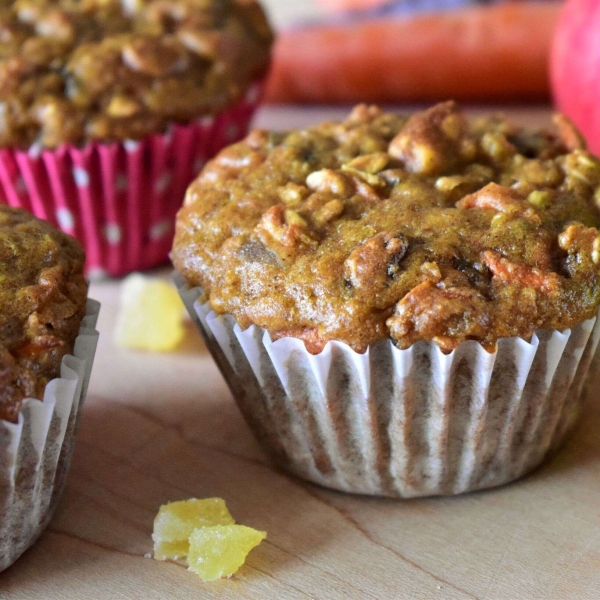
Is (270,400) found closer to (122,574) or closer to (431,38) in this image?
(122,574)

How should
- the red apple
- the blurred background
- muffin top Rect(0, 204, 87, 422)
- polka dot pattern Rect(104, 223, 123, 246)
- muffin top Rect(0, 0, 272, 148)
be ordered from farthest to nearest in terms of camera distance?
the blurred background → the red apple → polka dot pattern Rect(104, 223, 123, 246) → muffin top Rect(0, 0, 272, 148) → muffin top Rect(0, 204, 87, 422)

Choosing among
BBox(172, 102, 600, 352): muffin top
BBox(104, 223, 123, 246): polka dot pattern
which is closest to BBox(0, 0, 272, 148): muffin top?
BBox(104, 223, 123, 246): polka dot pattern

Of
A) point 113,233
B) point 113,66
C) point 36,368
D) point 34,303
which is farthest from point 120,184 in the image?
point 36,368

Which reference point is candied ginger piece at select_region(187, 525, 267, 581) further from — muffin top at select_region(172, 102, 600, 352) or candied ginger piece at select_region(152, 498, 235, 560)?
muffin top at select_region(172, 102, 600, 352)

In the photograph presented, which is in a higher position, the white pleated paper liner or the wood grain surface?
the white pleated paper liner

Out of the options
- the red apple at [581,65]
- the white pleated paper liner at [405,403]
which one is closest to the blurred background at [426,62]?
the red apple at [581,65]

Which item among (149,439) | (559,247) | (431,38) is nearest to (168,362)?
(149,439)

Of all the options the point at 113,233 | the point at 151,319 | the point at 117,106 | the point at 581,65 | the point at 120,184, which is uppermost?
the point at 117,106

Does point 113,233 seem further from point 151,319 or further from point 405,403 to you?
point 405,403
